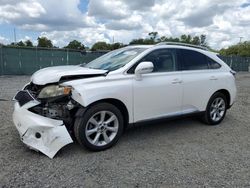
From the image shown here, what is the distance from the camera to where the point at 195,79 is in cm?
522

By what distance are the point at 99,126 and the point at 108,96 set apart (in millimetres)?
493

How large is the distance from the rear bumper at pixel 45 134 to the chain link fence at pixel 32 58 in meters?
13.3

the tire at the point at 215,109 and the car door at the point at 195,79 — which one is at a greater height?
the car door at the point at 195,79

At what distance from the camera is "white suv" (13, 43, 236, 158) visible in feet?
12.4

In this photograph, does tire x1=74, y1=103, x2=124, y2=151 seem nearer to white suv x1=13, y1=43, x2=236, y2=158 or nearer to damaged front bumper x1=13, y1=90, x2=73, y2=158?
white suv x1=13, y1=43, x2=236, y2=158

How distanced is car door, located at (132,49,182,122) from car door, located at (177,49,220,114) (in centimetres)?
19

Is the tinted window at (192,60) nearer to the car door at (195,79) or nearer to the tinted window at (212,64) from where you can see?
the car door at (195,79)

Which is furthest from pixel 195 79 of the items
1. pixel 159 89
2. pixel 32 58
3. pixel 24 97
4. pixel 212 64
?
pixel 32 58

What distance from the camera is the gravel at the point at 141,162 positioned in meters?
3.21

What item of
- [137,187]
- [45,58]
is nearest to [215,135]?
[137,187]

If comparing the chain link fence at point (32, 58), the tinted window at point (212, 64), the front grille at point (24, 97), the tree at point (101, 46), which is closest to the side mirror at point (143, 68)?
the front grille at point (24, 97)

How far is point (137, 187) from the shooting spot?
3.08 m

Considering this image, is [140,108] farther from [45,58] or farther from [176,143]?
[45,58]

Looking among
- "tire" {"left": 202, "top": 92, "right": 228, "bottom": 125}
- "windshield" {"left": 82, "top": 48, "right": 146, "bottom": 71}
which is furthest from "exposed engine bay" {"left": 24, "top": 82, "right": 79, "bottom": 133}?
"tire" {"left": 202, "top": 92, "right": 228, "bottom": 125}
